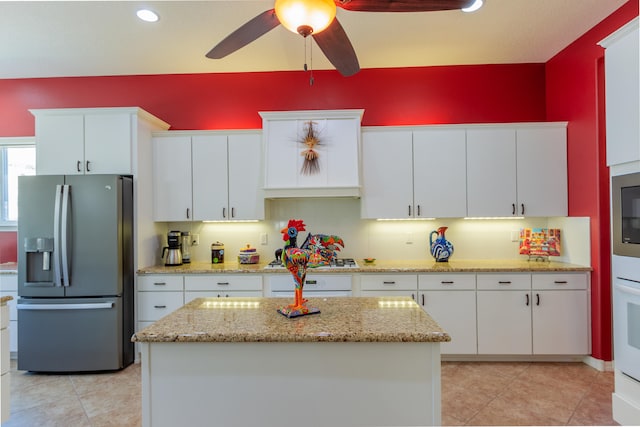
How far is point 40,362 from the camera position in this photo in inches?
117

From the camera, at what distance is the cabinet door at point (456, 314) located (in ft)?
10.2

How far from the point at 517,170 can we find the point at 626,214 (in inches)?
50.0

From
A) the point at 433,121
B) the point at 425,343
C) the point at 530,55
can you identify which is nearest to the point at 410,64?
the point at 433,121

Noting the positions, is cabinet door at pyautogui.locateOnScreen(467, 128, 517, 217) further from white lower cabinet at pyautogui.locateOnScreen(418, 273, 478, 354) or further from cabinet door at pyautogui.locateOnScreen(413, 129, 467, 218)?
white lower cabinet at pyautogui.locateOnScreen(418, 273, 478, 354)

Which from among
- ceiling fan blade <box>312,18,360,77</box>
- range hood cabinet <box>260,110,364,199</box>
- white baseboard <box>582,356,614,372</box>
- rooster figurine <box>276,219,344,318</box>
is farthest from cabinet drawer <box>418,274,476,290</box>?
ceiling fan blade <box>312,18,360,77</box>

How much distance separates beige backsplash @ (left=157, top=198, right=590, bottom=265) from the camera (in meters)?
3.65

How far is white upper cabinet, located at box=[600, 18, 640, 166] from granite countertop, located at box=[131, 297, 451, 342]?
5.49 feet

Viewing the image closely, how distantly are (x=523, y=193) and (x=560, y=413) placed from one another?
1875 mm

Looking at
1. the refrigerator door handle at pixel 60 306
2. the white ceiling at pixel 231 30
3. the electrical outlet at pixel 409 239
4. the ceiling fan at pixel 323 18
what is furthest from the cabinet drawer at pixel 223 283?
the white ceiling at pixel 231 30

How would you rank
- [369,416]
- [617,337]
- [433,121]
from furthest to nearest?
[433,121] < [617,337] < [369,416]

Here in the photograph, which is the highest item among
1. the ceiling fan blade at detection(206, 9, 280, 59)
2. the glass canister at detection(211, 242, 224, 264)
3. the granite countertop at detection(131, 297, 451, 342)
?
the ceiling fan blade at detection(206, 9, 280, 59)

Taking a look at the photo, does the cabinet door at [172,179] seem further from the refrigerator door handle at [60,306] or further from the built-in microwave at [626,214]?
the built-in microwave at [626,214]

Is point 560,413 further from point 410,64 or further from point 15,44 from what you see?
point 15,44

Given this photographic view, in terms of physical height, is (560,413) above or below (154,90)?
below
